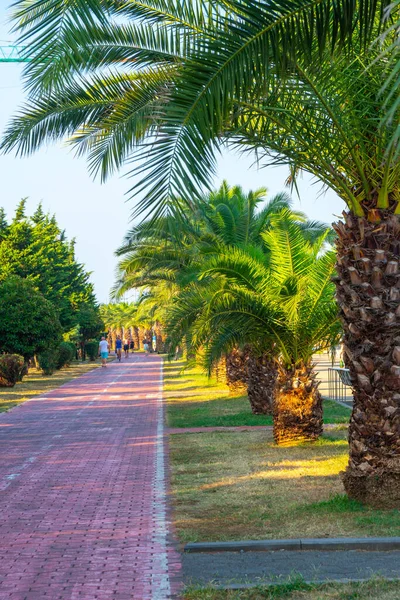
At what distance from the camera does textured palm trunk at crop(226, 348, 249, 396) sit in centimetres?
2756

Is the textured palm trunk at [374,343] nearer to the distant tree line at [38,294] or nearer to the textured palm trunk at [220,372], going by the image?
the textured palm trunk at [220,372]

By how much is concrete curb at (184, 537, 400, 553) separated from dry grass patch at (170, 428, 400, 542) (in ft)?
1.24

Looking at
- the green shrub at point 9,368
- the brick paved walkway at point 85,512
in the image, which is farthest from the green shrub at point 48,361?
the brick paved walkway at point 85,512

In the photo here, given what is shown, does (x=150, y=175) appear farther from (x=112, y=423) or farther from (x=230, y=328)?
(x=112, y=423)

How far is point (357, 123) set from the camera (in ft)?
28.4

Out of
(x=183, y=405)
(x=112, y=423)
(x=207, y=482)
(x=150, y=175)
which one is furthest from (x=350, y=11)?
(x=183, y=405)

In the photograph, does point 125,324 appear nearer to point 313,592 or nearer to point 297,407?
point 297,407

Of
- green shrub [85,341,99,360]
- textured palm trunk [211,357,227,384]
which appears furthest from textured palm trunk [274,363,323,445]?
green shrub [85,341,99,360]

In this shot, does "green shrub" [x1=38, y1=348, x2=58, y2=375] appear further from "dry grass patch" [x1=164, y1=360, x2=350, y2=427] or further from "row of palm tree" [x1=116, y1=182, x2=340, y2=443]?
"row of palm tree" [x1=116, y1=182, x2=340, y2=443]

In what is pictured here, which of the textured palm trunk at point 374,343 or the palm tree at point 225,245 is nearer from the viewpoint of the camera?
the textured palm trunk at point 374,343

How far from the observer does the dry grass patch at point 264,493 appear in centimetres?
840

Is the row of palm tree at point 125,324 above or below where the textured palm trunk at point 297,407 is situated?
above

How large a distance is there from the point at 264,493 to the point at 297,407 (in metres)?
4.55

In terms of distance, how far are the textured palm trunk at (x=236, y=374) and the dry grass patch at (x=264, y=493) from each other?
11598mm
